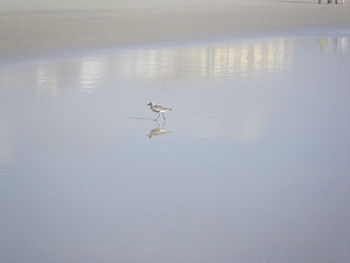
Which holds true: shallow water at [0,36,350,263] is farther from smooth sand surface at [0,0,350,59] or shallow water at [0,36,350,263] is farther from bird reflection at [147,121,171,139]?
smooth sand surface at [0,0,350,59]

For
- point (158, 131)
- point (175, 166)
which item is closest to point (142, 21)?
point (158, 131)

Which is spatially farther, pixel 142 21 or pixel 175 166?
pixel 142 21

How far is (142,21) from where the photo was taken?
23.4m

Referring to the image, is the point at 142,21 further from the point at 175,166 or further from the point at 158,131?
the point at 175,166

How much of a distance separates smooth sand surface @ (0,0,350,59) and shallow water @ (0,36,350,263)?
5.18m

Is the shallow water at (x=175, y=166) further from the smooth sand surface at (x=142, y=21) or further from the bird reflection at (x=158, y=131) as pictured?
the smooth sand surface at (x=142, y=21)

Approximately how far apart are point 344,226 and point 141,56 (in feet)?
35.0

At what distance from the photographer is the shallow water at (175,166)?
5805mm

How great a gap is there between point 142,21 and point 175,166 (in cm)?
1605

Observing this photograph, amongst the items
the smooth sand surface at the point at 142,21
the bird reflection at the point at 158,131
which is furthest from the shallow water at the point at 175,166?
the smooth sand surface at the point at 142,21

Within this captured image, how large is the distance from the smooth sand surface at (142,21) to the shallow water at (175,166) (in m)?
5.18

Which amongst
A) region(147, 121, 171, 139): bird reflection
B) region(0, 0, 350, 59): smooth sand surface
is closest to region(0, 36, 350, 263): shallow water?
region(147, 121, 171, 139): bird reflection

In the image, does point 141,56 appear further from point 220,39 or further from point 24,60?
point 220,39

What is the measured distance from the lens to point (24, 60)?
50.8ft
